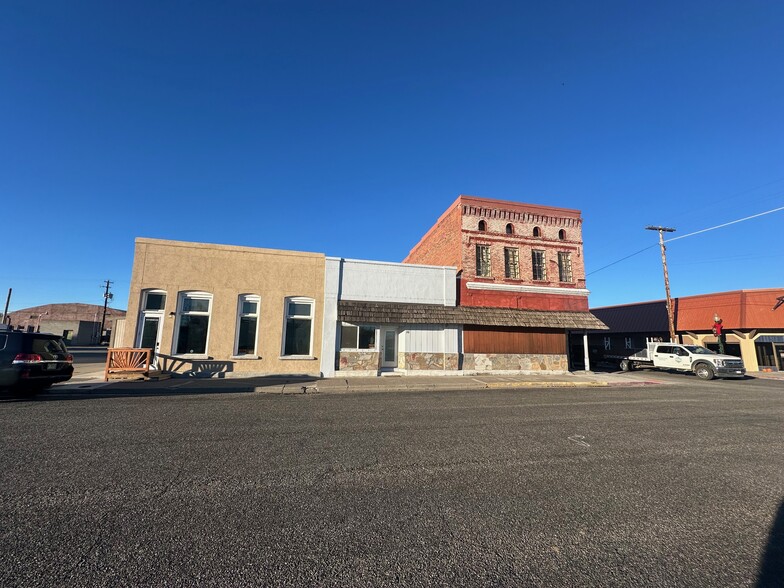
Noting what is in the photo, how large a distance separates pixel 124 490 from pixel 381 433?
367 centimetres

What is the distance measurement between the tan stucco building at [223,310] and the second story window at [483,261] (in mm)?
8706

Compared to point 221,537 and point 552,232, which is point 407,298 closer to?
point 552,232

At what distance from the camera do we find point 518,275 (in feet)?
62.0

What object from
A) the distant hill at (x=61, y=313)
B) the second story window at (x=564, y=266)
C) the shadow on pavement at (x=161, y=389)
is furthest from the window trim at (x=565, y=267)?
the distant hill at (x=61, y=313)

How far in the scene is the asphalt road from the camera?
2.44 m

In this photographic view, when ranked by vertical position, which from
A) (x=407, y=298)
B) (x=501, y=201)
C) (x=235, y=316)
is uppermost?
(x=501, y=201)

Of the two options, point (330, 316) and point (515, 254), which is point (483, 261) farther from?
point (330, 316)

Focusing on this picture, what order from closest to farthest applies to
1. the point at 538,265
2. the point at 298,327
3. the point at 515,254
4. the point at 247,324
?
the point at 247,324
the point at 298,327
the point at 515,254
the point at 538,265

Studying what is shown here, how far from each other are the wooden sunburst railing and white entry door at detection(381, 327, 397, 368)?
9.62 meters

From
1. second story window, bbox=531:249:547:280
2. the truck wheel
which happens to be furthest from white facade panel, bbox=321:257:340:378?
the truck wheel

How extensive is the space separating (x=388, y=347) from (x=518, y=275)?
8.48 m

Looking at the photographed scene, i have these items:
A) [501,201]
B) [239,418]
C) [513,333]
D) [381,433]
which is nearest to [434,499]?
[381,433]

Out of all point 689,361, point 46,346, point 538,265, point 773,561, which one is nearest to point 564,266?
point 538,265

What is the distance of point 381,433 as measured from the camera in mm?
6102
